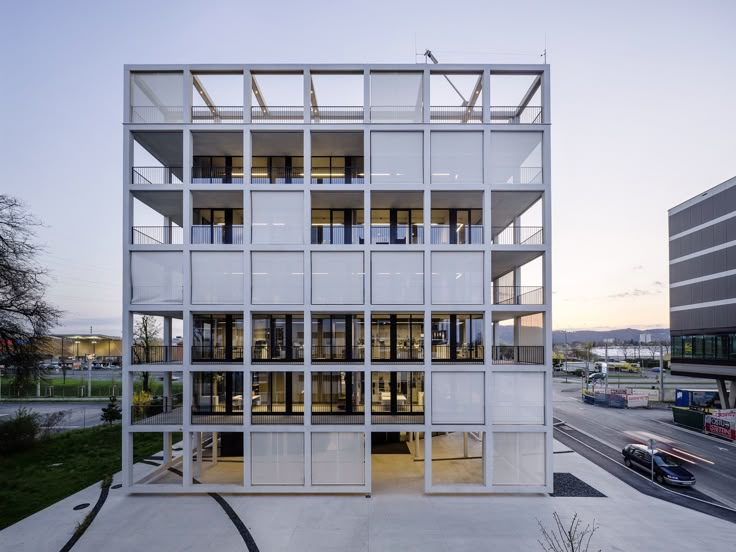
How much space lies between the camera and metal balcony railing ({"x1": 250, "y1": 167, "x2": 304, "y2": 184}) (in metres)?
20.2

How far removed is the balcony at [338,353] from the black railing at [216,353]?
12.7 feet

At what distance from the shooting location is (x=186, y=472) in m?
17.3

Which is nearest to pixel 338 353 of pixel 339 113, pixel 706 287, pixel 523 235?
pixel 523 235

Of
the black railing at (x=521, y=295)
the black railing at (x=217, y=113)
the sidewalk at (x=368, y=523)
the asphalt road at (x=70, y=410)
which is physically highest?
the black railing at (x=217, y=113)

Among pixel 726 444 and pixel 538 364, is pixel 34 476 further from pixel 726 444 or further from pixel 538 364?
pixel 726 444

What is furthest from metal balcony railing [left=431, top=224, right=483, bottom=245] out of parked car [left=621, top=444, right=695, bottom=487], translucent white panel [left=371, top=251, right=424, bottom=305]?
parked car [left=621, top=444, right=695, bottom=487]

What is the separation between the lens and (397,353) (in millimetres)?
19750

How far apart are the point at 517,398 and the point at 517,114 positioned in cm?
1384

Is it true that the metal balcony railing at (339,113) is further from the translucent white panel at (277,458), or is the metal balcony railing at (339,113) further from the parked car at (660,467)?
the parked car at (660,467)

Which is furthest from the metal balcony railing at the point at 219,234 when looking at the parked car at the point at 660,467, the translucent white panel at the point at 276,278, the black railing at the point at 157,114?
the parked car at the point at 660,467

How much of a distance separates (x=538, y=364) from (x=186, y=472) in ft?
53.4

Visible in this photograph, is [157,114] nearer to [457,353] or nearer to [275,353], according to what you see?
[275,353]

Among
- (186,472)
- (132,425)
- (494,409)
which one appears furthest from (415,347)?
(132,425)

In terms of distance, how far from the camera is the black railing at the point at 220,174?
20.4m
